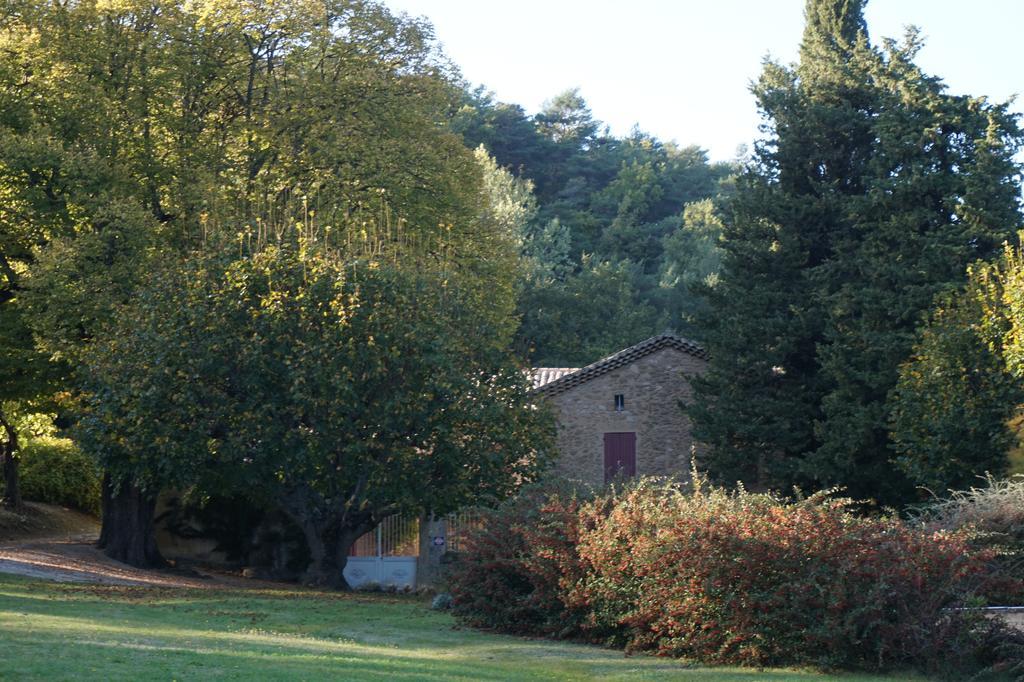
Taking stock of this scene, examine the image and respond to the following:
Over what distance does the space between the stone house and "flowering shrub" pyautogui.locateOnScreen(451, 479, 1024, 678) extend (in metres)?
20.4

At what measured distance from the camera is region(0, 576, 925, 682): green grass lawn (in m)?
12.9

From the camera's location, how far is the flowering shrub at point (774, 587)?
1633cm

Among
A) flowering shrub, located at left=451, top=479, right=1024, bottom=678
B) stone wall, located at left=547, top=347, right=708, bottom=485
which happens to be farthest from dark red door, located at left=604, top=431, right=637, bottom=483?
flowering shrub, located at left=451, top=479, right=1024, bottom=678

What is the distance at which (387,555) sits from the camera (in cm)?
3472

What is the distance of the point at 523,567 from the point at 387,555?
14.9 meters

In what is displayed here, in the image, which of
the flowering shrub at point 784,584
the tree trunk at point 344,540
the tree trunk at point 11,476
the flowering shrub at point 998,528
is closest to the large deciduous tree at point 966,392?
the flowering shrub at point 998,528

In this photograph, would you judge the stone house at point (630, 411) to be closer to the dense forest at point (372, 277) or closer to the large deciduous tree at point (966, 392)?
the dense forest at point (372, 277)

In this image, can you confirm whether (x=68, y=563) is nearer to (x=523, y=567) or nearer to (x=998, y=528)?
(x=523, y=567)

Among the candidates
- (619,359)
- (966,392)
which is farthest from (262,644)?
(619,359)

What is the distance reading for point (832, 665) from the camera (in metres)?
16.4

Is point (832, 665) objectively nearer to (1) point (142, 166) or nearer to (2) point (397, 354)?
(2) point (397, 354)

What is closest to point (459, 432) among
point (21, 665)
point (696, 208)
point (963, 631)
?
point (963, 631)

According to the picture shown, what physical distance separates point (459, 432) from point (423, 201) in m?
7.19

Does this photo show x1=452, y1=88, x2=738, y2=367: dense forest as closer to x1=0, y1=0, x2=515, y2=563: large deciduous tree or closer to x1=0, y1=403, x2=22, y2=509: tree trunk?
x1=0, y1=403, x2=22, y2=509: tree trunk
